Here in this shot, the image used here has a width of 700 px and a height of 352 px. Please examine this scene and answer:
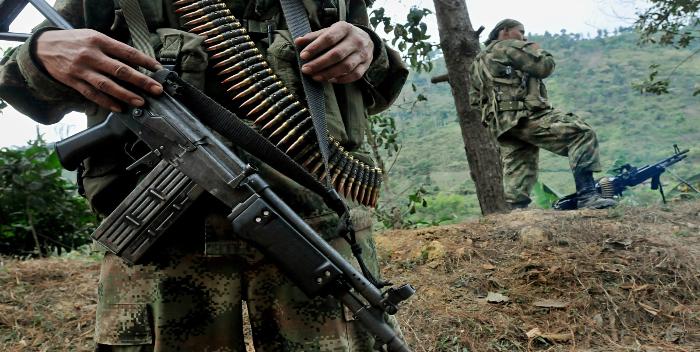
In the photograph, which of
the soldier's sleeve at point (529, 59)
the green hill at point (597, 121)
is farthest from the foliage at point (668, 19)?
the green hill at point (597, 121)

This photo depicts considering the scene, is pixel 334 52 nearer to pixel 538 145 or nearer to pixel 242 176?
pixel 242 176

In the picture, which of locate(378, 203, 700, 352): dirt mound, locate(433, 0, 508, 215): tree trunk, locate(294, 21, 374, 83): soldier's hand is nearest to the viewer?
locate(294, 21, 374, 83): soldier's hand

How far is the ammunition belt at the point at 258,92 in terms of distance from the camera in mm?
1672

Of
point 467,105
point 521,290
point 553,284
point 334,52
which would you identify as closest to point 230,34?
point 334,52

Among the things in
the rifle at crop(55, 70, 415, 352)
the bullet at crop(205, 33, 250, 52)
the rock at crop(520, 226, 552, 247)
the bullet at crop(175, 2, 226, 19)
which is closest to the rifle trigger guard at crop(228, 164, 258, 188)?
the rifle at crop(55, 70, 415, 352)

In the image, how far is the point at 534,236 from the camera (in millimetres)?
4820

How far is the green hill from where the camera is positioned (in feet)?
93.7

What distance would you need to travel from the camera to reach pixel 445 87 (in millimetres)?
52094

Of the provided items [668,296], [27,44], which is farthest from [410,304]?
[27,44]

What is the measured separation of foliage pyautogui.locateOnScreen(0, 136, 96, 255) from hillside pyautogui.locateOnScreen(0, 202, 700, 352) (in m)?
0.61

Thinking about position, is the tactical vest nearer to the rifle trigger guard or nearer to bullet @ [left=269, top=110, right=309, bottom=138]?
bullet @ [left=269, top=110, right=309, bottom=138]

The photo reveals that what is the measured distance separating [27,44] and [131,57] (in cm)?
29

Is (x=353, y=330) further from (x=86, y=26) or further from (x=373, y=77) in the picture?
(x=86, y=26)

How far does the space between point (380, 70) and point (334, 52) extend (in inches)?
11.8
